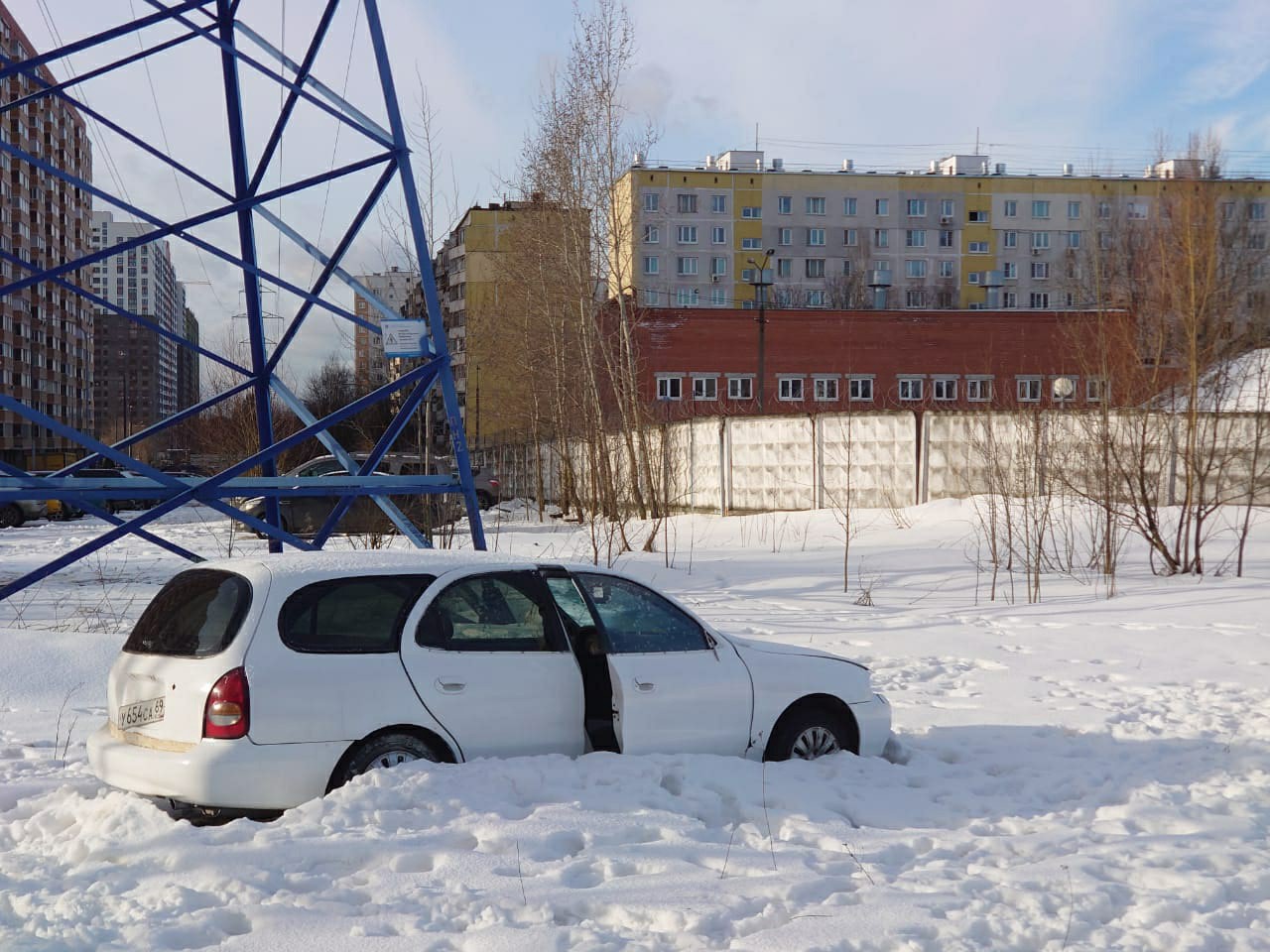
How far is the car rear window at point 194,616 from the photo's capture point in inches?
233

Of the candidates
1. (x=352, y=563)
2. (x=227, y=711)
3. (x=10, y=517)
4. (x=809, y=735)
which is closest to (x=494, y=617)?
(x=352, y=563)

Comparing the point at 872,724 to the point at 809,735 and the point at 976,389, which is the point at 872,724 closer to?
the point at 809,735

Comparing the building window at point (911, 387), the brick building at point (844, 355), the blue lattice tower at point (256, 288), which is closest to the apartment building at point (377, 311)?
the blue lattice tower at point (256, 288)

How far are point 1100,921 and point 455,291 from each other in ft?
312

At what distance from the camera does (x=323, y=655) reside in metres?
5.95

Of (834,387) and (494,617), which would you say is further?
(834,387)

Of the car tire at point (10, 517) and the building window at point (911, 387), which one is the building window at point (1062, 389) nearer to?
the building window at point (911, 387)

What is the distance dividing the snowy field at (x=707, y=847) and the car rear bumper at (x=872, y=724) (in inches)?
9.4

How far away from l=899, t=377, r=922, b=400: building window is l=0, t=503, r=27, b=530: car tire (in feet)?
119

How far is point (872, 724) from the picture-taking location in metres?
7.50

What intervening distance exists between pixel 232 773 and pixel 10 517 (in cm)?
3438

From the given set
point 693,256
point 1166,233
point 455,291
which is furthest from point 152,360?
point 1166,233

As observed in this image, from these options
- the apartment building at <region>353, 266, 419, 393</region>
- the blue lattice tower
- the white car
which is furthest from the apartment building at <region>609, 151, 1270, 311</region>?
the white car

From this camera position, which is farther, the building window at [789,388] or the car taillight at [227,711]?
the building window at [789,388]
